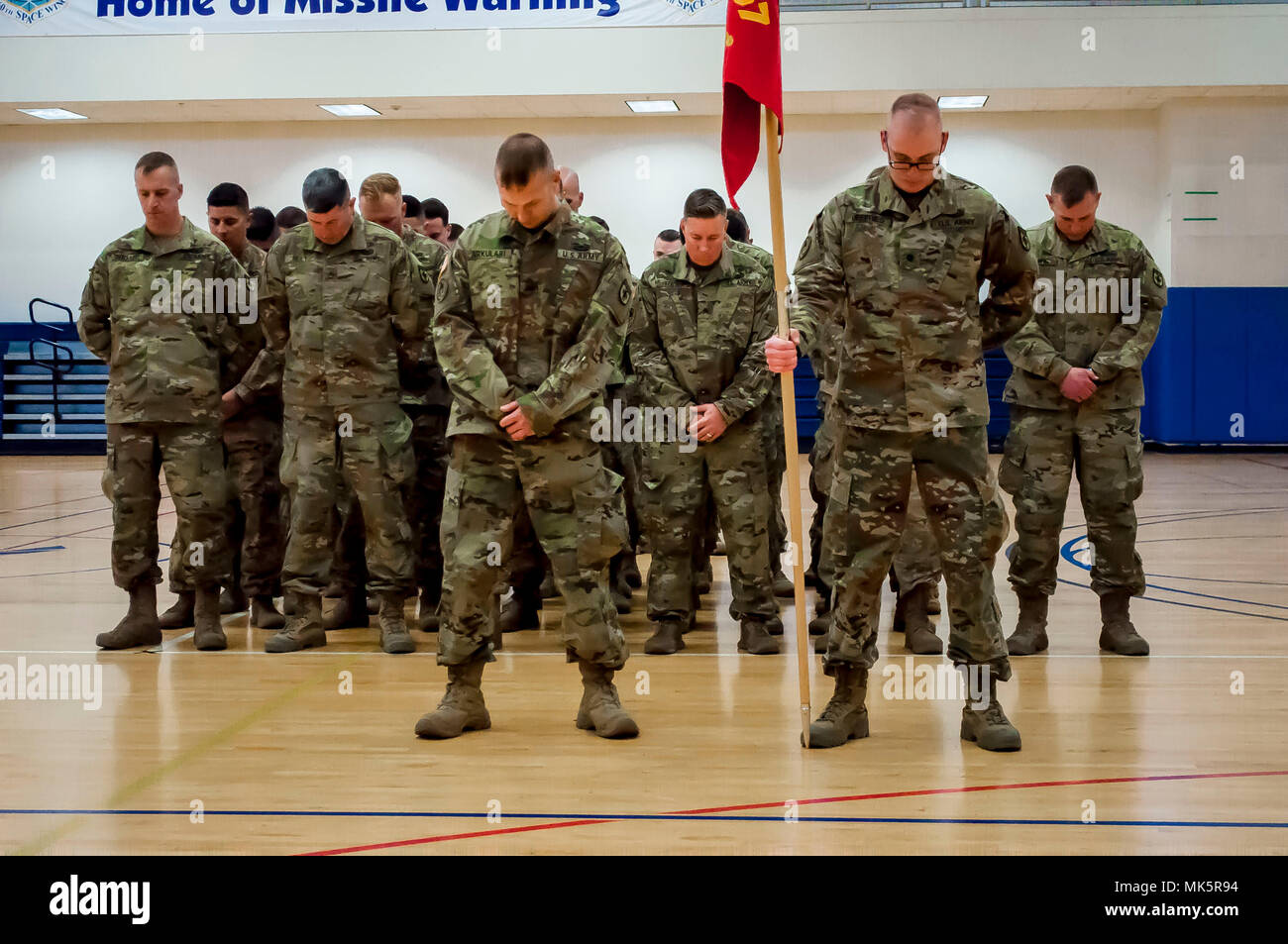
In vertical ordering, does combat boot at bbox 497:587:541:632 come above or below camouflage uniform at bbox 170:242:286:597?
below

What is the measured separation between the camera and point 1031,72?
14.6 meters

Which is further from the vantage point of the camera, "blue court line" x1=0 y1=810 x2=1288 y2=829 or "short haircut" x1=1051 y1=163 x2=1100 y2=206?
"short haircut" x1=1051 y1=163 x2=1100 y2=206

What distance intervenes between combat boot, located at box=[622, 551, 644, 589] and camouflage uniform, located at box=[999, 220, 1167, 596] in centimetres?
237

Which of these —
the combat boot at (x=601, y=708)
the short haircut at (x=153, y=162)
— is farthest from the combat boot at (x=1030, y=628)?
the short haircut at (x=153, y=162)

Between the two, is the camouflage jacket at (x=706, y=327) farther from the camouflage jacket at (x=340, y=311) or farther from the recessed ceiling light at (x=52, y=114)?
the recessed ceiling light at (x=52, y=114)

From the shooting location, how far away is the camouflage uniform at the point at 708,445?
18.9 ft

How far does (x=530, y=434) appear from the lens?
427 centimetres

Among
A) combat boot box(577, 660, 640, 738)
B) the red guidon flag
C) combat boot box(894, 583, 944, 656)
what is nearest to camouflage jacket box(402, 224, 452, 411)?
combat boot box(577, 660, 640, 738)

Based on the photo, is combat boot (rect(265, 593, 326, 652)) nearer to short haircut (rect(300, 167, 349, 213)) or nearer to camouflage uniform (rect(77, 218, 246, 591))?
camouflage uniform (rect(77, 218, 246, 591))

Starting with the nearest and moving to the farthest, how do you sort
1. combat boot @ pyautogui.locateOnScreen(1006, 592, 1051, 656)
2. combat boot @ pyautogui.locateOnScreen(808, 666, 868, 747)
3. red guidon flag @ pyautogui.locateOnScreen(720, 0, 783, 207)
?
red guidon flag @ pyautogui.locateOnScreen(720, 0, 783, 207) < combat boot @ pyautogui.locateOnScreen(808, 666, 868, 747) < combat boot @ pyautogui.locateOnScreen(1006, 592, 1051, 656)

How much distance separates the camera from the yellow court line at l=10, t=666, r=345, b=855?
339 centimetres
